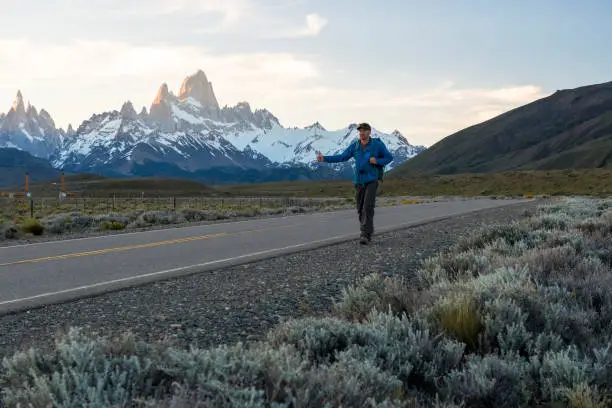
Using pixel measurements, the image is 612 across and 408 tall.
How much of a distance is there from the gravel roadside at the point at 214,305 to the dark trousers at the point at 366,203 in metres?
1.82

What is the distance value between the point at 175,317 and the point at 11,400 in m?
2.96

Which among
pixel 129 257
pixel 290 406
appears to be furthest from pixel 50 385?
pixel 129 257

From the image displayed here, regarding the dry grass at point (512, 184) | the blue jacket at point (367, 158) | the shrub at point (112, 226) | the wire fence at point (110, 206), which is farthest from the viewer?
the dry grass at point (512, 184)

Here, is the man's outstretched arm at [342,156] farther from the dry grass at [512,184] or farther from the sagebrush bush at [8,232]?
the dry grass at [512,184]

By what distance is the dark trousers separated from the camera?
1207 centimetres

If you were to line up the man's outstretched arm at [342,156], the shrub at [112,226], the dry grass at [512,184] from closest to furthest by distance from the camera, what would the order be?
1. the man's outstretched arm at [342,156]
2. the shrub at [112,226]
3. the dry grass at [512,184]

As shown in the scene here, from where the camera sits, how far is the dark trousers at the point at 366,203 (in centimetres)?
1207

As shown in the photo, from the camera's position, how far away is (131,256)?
1074cm

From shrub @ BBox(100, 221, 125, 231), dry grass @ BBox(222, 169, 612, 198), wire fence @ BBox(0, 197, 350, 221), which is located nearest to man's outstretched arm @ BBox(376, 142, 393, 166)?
shrub @ BBox(100, 221, 125, 231)

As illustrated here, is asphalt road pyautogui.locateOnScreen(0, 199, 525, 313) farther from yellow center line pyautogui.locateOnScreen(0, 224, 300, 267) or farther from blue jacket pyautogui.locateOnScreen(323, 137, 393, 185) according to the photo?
blue jacket pyautogui.locateOnScreen(323, 137, 393, 185)

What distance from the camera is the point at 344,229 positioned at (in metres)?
16.2

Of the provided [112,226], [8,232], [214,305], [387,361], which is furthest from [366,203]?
[8,232]

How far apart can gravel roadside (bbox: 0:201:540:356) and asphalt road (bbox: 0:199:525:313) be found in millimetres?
538

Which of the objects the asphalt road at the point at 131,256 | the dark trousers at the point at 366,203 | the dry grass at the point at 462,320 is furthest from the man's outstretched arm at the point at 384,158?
the dry grass at the point at 462,320
